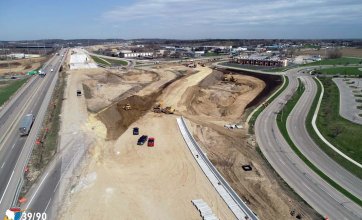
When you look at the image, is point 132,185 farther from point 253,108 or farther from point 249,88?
point 249,88

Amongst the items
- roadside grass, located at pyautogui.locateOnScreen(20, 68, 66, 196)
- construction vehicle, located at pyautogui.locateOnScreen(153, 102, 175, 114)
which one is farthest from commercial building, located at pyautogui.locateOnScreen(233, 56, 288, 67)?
roadside grass, located at pyautogui.locateOnScreen(20, 68, 66, 196)

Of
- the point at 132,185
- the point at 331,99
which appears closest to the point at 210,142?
the point at 132,185

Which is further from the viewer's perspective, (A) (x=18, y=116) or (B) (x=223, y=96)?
(B) (x=223, y=96)

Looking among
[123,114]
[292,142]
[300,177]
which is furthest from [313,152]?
[123,114]

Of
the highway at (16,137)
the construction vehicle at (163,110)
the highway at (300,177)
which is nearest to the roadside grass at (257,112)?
the highway at (300,177)

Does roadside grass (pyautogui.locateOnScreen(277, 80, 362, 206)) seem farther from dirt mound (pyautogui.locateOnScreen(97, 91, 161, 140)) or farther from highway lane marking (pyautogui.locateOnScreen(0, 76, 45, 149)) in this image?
highway lane marking (pyautogui.locateOnScreen(0, 76, 45, 149))

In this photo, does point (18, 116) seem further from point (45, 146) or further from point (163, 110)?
point (163, 110)

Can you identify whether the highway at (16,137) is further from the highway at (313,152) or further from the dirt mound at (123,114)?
the highway at (313,152)
